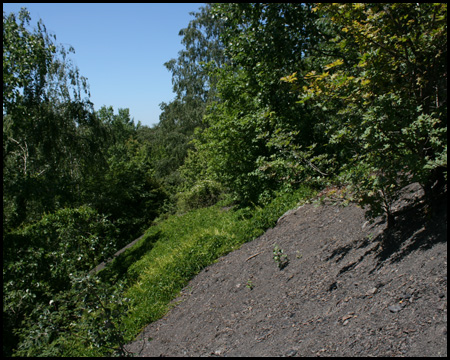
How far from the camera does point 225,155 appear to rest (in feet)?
35.6

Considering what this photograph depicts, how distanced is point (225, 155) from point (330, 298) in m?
7.57

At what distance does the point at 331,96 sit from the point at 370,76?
0.51 m

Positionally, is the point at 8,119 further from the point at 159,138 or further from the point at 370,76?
the point at 159,138

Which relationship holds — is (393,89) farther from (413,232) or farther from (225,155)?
(225,155)

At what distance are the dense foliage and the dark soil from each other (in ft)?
1.58

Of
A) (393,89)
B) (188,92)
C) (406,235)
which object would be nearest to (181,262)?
(406,235)

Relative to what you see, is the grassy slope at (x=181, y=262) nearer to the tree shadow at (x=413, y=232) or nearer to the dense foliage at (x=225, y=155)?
the dense foliage at (x=225, y=155)

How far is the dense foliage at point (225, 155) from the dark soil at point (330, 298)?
480 millimetres

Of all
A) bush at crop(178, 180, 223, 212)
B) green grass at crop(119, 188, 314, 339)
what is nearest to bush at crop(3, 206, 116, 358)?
green grass at crop(119, 188, 314, 339)

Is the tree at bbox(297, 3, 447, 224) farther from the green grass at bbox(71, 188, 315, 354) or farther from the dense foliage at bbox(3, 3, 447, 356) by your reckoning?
the green grass at bbox(71, 188, 315, 354)

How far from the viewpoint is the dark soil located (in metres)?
2.73

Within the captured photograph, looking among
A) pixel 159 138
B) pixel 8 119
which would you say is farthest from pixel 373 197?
pixel 159 138

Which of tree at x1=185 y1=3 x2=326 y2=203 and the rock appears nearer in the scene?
the rock

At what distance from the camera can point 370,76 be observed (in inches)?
144
